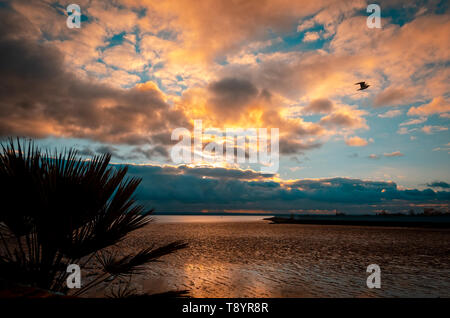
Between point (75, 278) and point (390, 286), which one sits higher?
point (75, 278)

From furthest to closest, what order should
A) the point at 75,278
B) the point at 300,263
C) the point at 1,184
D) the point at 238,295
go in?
1. the point at 300,263
2. the point at 238,295
3. the point at 75,278
4. the point at 1,184

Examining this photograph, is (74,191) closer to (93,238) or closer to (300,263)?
(93,238)

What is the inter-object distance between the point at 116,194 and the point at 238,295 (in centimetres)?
895

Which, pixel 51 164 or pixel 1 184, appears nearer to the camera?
pixel 1 184

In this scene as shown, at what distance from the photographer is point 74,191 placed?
3078 mm

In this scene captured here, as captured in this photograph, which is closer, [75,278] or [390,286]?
[75,278]
